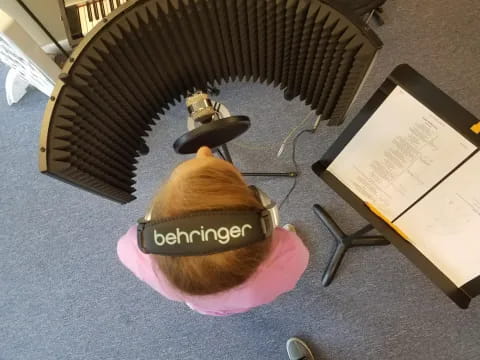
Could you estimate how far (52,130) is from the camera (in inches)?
27.9

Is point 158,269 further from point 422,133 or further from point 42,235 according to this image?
point 42,235

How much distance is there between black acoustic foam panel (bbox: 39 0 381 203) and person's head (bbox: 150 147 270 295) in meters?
0.28

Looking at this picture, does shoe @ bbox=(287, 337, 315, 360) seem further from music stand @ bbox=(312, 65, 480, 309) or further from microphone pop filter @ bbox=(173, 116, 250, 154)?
microphone pop filter @ bbox=(173, 116, 250, 154)

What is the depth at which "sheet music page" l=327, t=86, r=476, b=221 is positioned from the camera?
2.29ft

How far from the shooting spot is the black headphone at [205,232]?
1.71 feet

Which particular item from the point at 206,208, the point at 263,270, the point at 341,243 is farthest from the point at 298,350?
the point at 206,208

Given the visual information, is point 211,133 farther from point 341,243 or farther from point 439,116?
point 341,243

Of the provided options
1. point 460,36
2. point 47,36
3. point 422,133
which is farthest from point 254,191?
point 460,36

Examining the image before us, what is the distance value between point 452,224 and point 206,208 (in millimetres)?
598

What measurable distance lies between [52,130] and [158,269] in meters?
0.35

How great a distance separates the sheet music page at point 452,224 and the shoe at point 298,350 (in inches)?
20.8

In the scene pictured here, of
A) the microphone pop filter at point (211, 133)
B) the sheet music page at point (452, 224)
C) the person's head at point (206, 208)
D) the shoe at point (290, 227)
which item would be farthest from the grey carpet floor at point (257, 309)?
the person's head at point (206, 208)

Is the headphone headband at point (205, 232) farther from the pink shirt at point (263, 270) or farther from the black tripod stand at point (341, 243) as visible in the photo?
the black tripod stand at point (341, 243)

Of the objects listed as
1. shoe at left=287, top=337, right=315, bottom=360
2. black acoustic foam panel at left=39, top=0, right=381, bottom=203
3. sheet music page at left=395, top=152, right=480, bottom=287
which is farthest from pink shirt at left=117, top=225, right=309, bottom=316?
shoe at left=287, top=337, right=315, bottom=360
